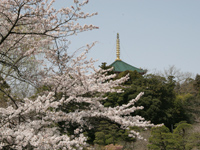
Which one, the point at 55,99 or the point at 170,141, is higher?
the point at 55,99

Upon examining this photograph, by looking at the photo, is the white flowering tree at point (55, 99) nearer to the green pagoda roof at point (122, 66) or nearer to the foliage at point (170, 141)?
the foliage at point (170, 141)

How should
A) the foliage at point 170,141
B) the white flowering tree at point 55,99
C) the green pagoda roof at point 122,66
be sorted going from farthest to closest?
the green pagoda roof at point 122,66, the foliage at point 170,141, the white flowering tree at point 55,99

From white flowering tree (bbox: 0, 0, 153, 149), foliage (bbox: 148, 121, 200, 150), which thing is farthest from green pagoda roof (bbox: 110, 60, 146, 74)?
white flowering tree (bbox: 0, 0, 153, 149)

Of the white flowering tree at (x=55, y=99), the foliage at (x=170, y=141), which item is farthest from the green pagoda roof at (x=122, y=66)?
the white flowering tree at (x=55, y=99)

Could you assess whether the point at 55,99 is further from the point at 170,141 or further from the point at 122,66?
Result: the point at 122,66

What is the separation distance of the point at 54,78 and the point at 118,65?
1047 inches

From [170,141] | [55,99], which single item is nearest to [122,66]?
[170,141]

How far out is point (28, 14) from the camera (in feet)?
13.3

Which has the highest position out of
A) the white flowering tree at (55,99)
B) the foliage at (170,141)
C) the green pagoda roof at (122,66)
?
the green pagoda roof at (122,66)

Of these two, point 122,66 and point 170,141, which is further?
point 122,66

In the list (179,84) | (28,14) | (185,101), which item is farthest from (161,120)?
(28,14)

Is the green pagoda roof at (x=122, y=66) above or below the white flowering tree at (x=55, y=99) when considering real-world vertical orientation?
above

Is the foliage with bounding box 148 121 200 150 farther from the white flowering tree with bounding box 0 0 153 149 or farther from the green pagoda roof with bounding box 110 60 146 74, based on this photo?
the green pagoda roof with bounding box 110 60 146 74

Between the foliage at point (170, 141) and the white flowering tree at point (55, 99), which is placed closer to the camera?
the white flowering tree at point (55, 99)
